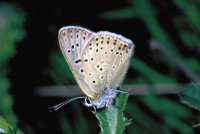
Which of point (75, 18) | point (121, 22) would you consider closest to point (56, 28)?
point (75, 18)

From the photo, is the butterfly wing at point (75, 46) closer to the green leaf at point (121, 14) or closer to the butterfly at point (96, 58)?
the butterfly at point (96, 58)

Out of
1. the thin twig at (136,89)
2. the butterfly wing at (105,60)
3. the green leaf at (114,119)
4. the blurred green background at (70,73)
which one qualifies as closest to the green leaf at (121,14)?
the blurred green background at (70,73)

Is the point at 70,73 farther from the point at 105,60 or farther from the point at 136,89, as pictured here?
the point at 105,60

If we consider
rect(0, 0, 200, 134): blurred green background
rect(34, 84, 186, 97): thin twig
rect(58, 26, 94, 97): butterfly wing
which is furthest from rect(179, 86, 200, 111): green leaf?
rect(34, 84, 186, 97): thin twig

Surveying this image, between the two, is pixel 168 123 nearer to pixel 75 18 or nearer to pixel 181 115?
pixel 181 115

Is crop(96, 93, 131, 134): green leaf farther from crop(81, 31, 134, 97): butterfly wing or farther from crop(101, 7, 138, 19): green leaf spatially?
crop(101, 7, 138, 19): green leaf

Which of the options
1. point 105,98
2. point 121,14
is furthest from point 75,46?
point 121,14
